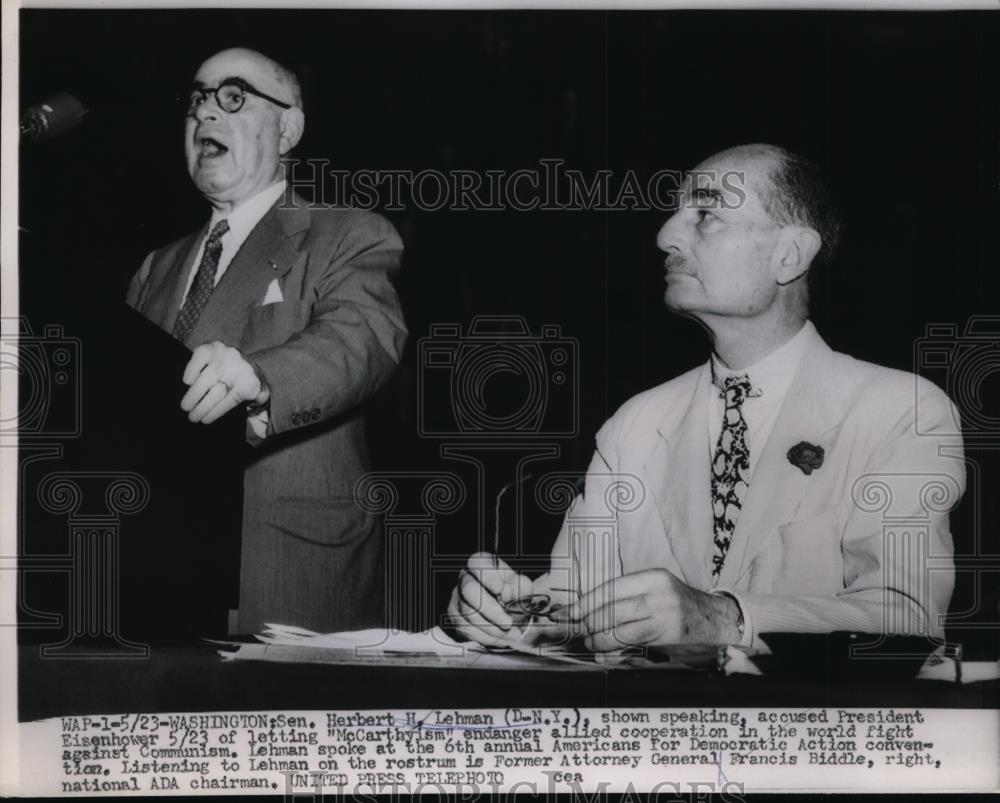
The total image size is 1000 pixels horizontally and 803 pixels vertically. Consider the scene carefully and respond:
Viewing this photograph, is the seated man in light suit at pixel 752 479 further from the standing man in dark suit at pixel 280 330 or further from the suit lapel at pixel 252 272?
the suit lapel at pixel 252 272

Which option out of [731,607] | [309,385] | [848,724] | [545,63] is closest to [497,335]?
[309,385]

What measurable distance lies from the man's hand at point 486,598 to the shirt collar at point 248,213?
4.02 ft

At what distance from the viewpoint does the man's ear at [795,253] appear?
11.6 feet

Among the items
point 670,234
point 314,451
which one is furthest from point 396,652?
point 670,234

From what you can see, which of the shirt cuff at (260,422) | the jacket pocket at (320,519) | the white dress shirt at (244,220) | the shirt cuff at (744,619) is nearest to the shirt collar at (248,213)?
the white dress shirt at (244,220)

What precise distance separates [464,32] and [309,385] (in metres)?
1.19

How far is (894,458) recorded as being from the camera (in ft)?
11.5

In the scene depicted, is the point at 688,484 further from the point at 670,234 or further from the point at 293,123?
the point at 293,123

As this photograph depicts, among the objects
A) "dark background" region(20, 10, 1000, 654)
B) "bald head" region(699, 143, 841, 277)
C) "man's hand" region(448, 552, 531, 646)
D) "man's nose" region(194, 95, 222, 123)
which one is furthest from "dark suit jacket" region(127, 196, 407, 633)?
"bald head" region(699, 143, 841, 277)

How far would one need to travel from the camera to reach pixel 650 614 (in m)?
3.49

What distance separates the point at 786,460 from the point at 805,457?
0.19ft

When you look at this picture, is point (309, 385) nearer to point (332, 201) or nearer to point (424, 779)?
point (332, 201)

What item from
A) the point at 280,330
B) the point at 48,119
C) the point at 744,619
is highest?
the point at 48,119

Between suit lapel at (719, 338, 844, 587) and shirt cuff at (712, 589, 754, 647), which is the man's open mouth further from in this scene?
shirt cuff at (712, 589, 754, 647)
